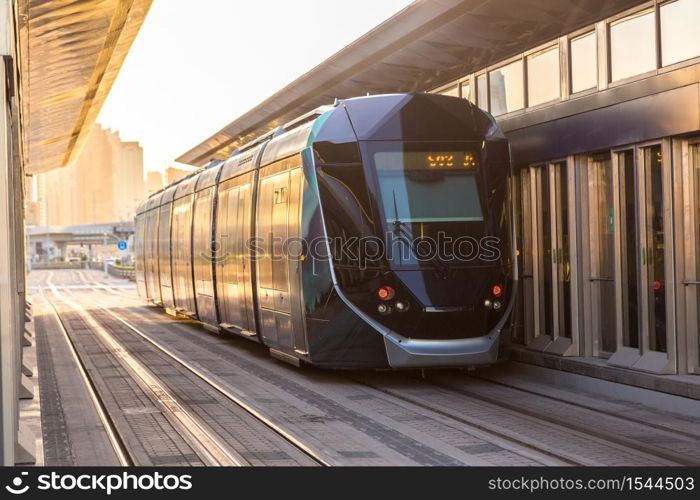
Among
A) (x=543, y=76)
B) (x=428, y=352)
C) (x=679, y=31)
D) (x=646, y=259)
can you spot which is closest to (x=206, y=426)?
(x=428, y=352)

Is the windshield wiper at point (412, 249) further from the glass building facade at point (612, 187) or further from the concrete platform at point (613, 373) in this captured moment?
the concrete platform at point (613, 373)

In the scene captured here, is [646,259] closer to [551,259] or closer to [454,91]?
[551,259]

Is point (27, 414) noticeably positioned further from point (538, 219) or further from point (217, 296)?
point (217, 296)

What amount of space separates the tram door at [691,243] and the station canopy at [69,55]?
7.89m

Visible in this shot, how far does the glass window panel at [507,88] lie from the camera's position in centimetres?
1587

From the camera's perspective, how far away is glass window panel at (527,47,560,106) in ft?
48.5

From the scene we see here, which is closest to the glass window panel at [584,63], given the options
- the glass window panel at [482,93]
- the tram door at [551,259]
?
the tram door at [551,259]

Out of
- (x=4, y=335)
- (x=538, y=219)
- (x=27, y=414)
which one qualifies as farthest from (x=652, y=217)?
(x=4, y=335)

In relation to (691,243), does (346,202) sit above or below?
above

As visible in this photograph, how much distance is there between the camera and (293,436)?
9805 mm

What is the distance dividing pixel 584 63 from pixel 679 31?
211 cm

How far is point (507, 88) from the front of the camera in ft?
53.4

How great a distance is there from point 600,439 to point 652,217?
374cm
